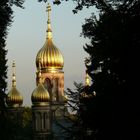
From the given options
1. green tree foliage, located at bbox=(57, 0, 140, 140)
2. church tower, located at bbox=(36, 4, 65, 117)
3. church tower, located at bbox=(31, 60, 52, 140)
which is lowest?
green tree foliage, located at bbox=(57, 0, 140, 140)

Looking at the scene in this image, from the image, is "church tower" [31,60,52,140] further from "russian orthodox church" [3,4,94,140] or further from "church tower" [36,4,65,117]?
"church tower" [36,4,65,117]

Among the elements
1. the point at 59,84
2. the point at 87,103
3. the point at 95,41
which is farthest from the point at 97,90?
the point at 59,84

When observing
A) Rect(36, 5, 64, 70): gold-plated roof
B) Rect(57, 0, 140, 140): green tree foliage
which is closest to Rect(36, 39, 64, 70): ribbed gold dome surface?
Rect(36, 5, 64, 70): gold-plated roof

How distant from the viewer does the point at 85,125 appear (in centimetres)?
2427

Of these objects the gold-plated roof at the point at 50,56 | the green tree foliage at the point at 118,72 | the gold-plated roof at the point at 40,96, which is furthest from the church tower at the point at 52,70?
the green tree foliage at the point at 118,72

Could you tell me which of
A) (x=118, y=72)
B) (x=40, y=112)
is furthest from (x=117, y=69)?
(x=40, y=112)

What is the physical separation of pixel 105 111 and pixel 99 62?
12.4ft

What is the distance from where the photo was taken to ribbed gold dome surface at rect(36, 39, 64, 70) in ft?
244

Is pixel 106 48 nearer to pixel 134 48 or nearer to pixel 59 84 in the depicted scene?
pixel 134 48

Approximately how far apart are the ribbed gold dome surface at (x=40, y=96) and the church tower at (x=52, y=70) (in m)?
4.37

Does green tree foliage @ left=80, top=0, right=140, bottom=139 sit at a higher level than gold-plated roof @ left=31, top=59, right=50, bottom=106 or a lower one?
lower

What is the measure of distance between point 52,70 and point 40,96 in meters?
6.96

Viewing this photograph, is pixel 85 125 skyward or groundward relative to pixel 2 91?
groundward

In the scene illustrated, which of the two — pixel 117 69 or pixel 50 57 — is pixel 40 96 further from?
pixel 117 69
